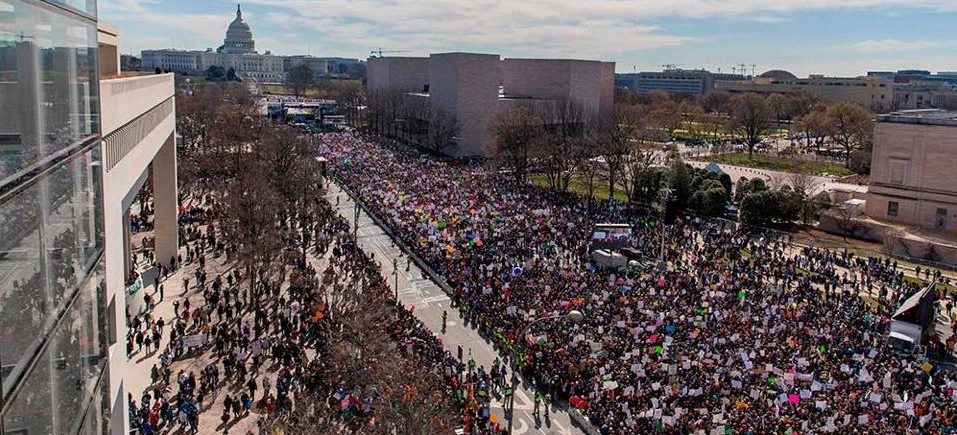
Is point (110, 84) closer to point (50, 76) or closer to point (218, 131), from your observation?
point (50, 76)

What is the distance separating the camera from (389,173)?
57.2 m

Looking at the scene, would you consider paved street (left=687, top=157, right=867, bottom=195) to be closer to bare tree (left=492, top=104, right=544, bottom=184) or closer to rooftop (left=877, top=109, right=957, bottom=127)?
rooftop (left=877, top=109, right=957, bottom=127)

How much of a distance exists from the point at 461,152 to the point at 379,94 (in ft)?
80.3

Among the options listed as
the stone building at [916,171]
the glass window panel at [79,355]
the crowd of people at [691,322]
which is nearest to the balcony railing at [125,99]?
the glass window panel at [79,355]

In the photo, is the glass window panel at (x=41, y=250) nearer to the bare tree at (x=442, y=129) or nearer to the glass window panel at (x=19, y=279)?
the glass window panel at (x=19, y=279)

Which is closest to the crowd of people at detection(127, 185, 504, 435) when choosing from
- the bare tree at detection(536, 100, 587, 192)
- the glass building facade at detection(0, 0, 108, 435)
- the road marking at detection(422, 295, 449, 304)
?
the road marking at detection(422, 295, 449, 304)

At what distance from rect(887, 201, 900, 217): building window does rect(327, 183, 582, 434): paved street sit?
32.4 m

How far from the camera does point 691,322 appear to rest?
79.2 ft

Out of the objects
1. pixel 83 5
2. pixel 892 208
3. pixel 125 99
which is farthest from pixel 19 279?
pixel 892 208

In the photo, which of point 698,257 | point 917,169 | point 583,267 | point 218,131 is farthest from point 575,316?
point 218,131

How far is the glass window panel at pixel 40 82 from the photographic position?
17.8ft

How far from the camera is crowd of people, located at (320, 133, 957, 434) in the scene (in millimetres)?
18844

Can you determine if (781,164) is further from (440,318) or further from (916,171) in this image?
(440,318)

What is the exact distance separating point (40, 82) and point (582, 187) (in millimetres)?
52726
